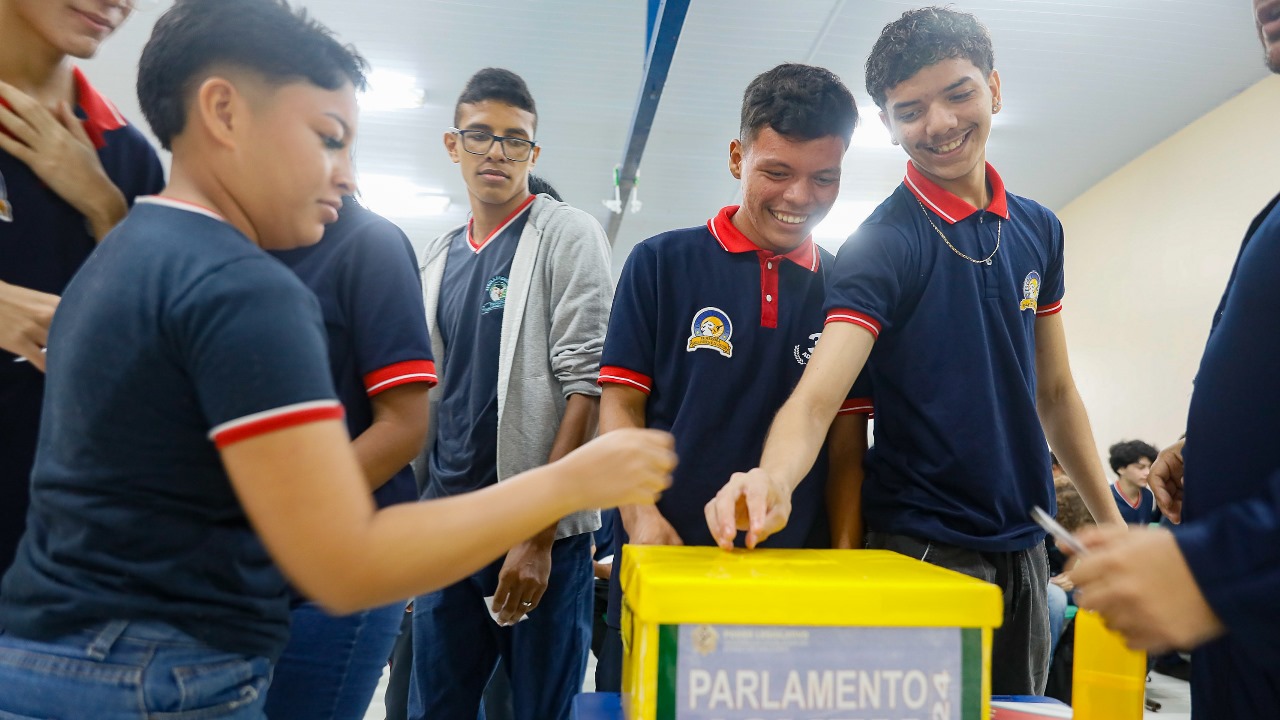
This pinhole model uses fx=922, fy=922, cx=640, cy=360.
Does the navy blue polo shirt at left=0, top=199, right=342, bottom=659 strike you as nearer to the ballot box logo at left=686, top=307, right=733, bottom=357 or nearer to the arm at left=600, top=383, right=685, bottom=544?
the arm at left=600, top=383, right=685, bottom=544

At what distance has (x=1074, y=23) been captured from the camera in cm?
524

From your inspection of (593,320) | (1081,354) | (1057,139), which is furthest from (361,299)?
(1081,354)

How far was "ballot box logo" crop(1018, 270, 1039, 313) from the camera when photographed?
1.49 meters

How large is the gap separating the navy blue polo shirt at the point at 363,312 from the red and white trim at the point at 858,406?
730 mm

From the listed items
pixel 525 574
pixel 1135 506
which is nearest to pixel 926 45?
pixel 525 574

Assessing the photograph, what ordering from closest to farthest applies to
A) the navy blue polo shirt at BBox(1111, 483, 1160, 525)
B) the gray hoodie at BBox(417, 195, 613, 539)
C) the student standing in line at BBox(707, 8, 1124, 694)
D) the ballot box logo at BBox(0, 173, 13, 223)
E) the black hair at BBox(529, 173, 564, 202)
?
1. the ballot box logo at BBox(0, 173, 13, 223)
2. the student standing in line at BBox(707, 8, 1124, 694)
3. the gray hoodie at BBox(417, 195, 613, 539)
4. the black hair at BBox(529, 173, 564, 202)
5. the navy blue polo shirt at BBox(1111, 483, 1160, 525)

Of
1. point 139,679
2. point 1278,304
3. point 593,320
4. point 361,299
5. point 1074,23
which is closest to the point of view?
point 139,679

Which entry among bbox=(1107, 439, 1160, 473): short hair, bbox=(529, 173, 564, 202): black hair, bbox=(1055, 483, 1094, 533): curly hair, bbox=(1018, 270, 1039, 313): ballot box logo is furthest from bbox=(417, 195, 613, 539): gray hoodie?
bbox=(1107, 439, 1160, 473): short hair

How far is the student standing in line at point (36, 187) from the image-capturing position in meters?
1.11

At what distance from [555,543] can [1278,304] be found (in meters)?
1.29

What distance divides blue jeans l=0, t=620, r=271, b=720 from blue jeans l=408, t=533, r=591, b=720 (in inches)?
39.7

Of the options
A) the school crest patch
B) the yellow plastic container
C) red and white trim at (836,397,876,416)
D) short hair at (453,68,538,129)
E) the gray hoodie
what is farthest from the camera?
short hair at (453,68,538,129)

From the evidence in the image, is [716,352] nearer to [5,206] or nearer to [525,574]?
[525,574]

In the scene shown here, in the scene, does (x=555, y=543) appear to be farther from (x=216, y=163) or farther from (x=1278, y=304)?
(x=1278, y=304)
